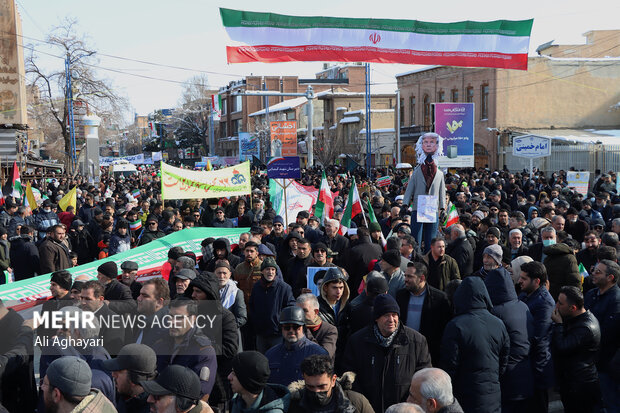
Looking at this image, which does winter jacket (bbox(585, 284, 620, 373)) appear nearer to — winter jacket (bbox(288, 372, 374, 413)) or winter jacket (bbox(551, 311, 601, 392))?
winter jacket (bbox(551, 311, 601, 392))

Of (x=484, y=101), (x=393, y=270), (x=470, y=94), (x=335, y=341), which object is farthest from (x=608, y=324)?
(x=470, y=94)

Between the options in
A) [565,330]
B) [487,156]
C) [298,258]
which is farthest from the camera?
[487,156]

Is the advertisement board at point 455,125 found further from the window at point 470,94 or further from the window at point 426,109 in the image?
the window at point 426,109

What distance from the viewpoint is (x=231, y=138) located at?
86.2 m

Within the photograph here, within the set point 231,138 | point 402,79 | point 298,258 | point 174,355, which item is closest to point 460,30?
point 298,258

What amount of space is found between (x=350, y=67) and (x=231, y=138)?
1822 cm

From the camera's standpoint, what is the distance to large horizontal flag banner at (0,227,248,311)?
726 cm

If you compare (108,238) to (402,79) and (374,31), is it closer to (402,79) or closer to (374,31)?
(374,31)

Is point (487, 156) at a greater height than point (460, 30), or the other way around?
point (460, 30)

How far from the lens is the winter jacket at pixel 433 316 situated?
5.77 meters

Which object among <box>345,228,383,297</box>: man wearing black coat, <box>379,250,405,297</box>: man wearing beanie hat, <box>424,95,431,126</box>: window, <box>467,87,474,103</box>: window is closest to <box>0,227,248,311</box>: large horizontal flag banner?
<box>345,228,383,297</box>: man wearing black coat

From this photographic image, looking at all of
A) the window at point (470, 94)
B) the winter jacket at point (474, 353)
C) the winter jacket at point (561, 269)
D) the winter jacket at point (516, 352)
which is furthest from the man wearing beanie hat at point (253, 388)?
the window at point (470, 94)

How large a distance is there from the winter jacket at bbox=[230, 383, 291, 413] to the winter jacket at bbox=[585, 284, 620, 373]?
317 centimetres

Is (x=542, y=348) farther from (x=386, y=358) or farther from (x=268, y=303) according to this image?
(x=268, y=303)
